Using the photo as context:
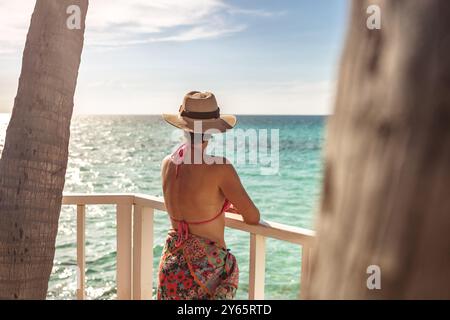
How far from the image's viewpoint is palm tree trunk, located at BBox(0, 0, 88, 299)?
101 inches

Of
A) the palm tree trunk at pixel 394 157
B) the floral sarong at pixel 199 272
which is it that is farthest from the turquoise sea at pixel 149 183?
the floral sarong at pixel 199 272

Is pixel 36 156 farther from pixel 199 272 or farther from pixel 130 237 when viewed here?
pixel 130 237

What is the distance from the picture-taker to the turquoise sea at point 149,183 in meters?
14.1

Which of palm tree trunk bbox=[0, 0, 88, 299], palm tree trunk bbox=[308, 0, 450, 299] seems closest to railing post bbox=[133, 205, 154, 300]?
palm tree trunk bbox=[0, 0, 88, 299]

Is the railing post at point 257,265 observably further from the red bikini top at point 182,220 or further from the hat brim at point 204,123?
the hat brim at point 204,123

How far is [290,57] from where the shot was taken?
174 ft

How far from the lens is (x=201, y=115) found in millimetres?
3010

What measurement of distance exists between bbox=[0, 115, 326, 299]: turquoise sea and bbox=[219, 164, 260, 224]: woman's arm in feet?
2.01

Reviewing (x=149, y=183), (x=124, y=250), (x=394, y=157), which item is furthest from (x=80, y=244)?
(x=149, y=183)

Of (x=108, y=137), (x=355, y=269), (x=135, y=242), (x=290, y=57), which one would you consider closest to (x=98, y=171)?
(x=108, y=137)

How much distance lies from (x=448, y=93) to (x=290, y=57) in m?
53.1

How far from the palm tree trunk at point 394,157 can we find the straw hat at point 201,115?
191 centimetres

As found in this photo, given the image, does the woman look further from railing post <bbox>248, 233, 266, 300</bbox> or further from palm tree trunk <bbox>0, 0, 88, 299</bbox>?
palm tree trunk <bbox>0, 0, 88, 299</bbox>

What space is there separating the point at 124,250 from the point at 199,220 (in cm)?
83
